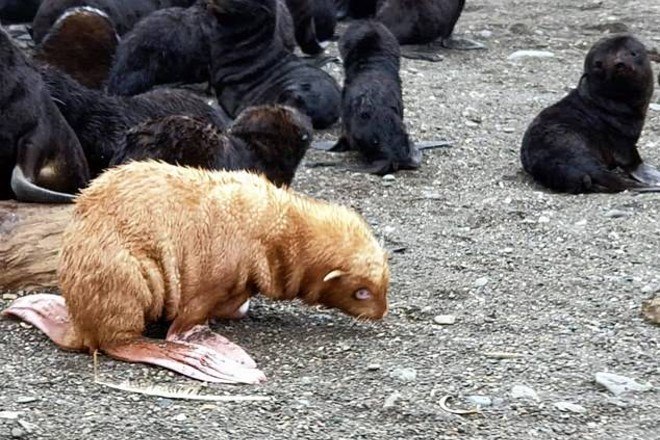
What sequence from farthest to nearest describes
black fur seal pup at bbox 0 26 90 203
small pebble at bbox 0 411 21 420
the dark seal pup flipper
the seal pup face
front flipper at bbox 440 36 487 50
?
front flipper at bbox 440 36 487 50 → the seal pup face → black fur seal pup at bbox 0 26 90 203 → the dark seal pup flipper → small pebble at bbox 0 411 21 420

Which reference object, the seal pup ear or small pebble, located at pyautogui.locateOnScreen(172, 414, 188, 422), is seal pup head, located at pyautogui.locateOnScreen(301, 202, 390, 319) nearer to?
the seal pup ear

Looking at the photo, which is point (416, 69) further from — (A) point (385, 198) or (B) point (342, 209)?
(B) point (342, 209)

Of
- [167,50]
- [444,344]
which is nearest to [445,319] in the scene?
[444,344]

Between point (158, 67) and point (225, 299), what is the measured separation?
5342 mm

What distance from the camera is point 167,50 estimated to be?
1016cm

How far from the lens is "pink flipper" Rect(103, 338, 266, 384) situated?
15.5ft

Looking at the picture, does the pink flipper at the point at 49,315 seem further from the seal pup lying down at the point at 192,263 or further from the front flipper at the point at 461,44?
the front flipper at the point at 461,44

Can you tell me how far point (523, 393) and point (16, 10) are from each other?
9.39 m

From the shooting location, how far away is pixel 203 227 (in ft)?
16.1

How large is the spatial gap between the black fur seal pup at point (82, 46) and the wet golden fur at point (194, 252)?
14.0 feet

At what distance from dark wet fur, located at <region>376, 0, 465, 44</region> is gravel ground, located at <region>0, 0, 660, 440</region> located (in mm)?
4491

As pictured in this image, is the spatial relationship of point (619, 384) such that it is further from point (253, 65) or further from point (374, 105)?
point (253, 65)

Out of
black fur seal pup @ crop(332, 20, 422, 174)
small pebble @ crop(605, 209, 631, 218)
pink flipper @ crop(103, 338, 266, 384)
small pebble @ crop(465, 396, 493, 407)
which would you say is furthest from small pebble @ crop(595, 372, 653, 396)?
black fur seal pup @ crop(332, 20, 422, 174)

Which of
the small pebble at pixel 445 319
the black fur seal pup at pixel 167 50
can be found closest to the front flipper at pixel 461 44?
the black fur seal pup at pixel 167 50
